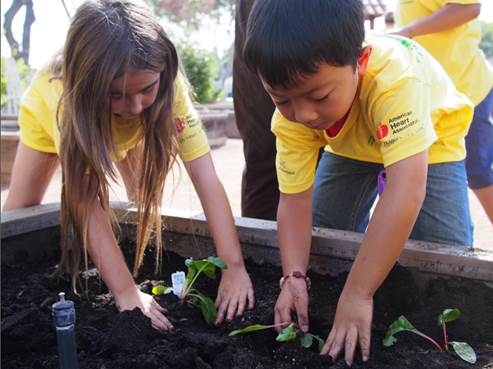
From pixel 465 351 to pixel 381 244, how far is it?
355 mm

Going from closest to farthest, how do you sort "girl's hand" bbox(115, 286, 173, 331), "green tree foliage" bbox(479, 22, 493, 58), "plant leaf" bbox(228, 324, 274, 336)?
1. "plant leaf" bbox(228, 324, 274, 336)
2. "girl's hand" bbox(115, 286, 173, 331)
3. "green tree foliage" bbox(479, 22, 493, 58)

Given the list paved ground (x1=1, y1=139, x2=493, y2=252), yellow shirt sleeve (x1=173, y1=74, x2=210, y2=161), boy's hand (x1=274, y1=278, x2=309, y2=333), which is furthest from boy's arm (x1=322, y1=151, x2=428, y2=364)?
yellow shirt sleeve (x1=173, y1=74, x2=210, y2=161)

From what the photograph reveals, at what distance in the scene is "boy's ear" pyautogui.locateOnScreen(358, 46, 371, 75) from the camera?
64.7 inches

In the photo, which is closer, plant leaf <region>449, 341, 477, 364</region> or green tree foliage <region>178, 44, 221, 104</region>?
plant leaf <region>449, 341, 477, 364</region>

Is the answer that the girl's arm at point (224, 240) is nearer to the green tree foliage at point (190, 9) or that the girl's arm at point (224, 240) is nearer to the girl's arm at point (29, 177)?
the girl's arm at point (29, 177)

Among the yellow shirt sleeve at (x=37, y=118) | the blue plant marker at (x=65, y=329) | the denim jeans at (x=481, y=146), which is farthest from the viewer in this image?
the denim jeans at (x=481, y=146)

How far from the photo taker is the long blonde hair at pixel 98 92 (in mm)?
1870

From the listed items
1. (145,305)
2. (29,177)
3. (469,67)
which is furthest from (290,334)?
(469,67)

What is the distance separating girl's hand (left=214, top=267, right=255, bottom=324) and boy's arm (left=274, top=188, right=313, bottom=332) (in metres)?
0.15

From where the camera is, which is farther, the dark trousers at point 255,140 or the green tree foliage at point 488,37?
the green tree foliage at point 488,37

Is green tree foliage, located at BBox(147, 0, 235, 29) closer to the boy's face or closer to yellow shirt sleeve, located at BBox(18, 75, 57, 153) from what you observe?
yellow shirt sleeve, located at BBox(18, 75, 57, 153)

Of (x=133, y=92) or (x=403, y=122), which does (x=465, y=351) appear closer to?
(x=403, y=122)

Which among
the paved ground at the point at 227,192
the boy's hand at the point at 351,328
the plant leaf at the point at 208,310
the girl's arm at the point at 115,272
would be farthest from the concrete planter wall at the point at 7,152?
the boy's hand at the point at 351,328

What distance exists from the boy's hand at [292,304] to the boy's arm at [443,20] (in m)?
1.36
